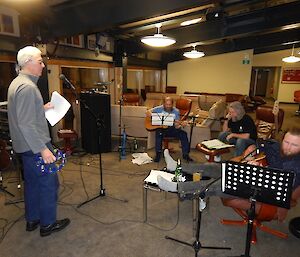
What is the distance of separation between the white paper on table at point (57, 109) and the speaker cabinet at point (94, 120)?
2.14 meters

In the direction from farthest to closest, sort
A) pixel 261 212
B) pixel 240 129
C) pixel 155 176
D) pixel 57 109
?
pixel 240 129
pixel 155 176
pixel 57 109
pixel 261 212

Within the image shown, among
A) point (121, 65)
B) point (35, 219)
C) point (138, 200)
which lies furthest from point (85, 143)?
point (121, 65)

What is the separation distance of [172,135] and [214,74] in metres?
7.42

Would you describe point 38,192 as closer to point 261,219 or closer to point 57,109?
point 57,109

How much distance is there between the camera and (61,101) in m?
2.47

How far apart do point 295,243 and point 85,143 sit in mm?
3913

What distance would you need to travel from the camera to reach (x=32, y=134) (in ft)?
6.66

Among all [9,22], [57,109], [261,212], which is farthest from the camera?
[9,22]

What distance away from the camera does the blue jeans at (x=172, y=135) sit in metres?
4.61

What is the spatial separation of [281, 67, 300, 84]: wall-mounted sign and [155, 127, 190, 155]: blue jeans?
11.1 metres

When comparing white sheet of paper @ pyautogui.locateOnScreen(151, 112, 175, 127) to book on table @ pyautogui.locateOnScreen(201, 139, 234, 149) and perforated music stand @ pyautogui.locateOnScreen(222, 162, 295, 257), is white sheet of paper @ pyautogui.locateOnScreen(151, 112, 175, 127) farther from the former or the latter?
perforated music stand @ pyautogui.locateOnScreen(222, 162, 295, 257)

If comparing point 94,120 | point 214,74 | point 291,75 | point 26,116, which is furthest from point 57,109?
point 291,75

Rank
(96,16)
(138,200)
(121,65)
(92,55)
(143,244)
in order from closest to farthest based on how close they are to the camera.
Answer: (143,244), (138,200), (96,16), (92,55), (121,65)

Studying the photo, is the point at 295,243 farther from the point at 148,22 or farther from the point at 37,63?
the point at 148,22
